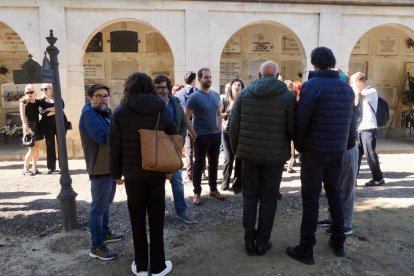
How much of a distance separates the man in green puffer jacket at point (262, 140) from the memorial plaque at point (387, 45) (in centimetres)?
941

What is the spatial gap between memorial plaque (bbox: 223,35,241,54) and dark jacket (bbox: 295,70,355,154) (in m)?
7.86

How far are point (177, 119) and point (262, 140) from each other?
43.1 inches

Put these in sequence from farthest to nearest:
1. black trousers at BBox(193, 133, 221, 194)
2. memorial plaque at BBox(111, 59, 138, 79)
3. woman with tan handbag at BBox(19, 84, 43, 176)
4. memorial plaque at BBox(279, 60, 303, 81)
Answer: memorial plaque at BBox(279, 60, 303, 81) → memorial plaque at BBox(111, 59, 138, 79) → woman with tan handbag at BBox(19, 84, 43, 176) → black trousers at BBox(193, 133, 221, 194)

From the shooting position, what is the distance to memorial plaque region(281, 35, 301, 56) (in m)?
11.2

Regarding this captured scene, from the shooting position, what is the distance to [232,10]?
905 cm

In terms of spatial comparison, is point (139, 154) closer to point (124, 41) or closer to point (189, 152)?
point (189, 152)

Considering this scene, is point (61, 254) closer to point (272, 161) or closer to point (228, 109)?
point (272, 161)

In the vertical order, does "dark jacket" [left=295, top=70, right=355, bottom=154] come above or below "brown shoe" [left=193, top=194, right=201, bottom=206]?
above

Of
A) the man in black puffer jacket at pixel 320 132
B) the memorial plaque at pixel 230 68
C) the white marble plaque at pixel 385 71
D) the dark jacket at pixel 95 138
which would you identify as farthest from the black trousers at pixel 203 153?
the white marble plaque at pixel 385 71

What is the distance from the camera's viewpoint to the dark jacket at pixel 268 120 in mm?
3471

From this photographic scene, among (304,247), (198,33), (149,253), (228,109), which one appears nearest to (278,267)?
(304,247)

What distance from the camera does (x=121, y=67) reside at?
10.7 m

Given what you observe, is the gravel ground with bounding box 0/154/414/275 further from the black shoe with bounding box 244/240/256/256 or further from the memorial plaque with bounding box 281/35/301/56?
the memorial plaque with bounding box 281/35/301/56

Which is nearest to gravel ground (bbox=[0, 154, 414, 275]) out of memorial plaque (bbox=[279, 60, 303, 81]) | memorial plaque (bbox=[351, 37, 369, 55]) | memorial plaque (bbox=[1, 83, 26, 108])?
memorial plaque (bbox=[1, 83, 26, 108])
